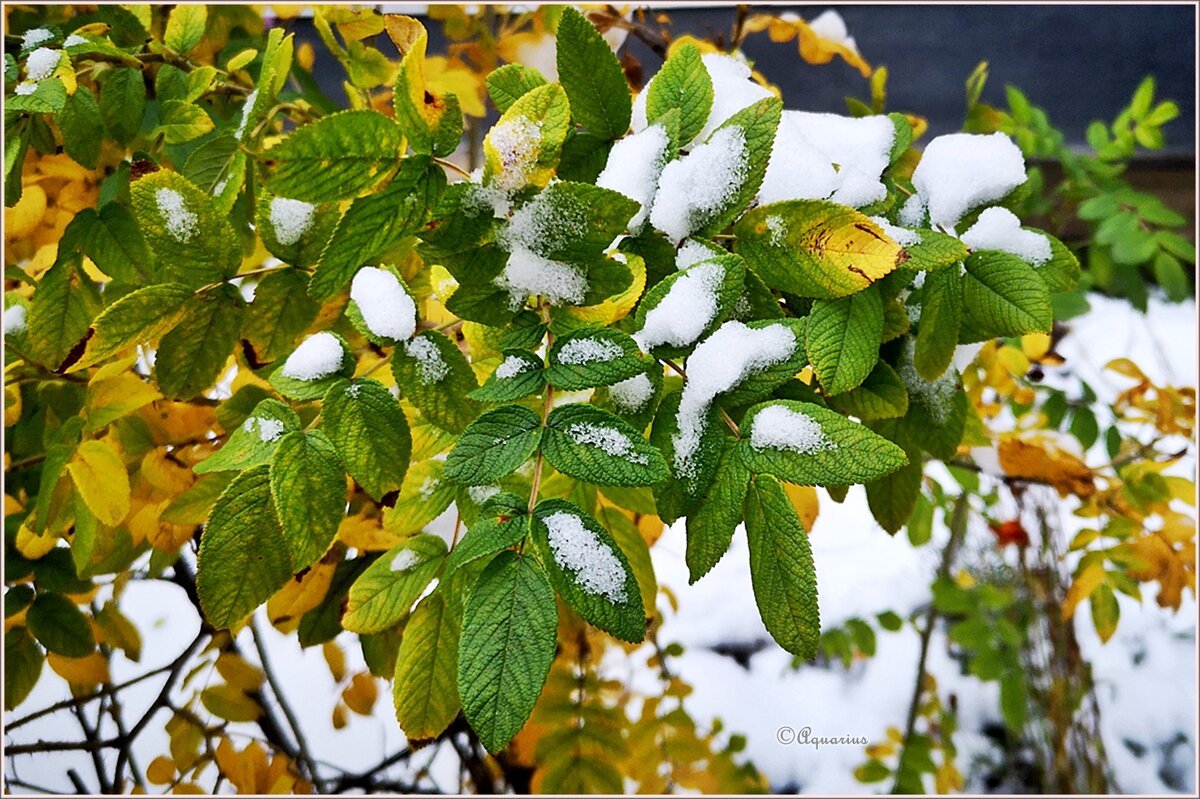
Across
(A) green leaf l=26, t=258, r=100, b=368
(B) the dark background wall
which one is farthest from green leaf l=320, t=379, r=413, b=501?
(B) the dark background wall

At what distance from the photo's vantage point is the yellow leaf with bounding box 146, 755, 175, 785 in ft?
2.11

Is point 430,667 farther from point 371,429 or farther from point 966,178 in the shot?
point 966,178

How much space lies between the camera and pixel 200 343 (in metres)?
0.35

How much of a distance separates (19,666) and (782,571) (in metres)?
0.54

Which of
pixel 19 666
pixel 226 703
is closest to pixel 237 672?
pixel 226 703

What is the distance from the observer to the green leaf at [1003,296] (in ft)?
A: 1.02

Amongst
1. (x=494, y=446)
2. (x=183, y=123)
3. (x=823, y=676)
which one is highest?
(x=183, y=123)

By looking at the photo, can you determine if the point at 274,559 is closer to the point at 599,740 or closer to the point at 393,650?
the point at 393,650

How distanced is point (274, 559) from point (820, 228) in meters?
0.23

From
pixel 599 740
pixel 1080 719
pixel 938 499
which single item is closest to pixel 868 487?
pixel 599 740

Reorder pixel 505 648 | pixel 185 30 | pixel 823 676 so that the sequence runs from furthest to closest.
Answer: pixel 823 676, pixel 185 30, pixel 505 648

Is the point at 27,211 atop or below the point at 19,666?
atop

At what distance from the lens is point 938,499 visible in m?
0.90

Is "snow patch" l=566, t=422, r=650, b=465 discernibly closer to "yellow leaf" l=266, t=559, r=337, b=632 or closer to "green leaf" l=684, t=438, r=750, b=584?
"green leaf" l=684, t=438, r=750, b=584
